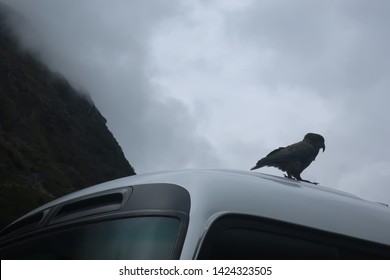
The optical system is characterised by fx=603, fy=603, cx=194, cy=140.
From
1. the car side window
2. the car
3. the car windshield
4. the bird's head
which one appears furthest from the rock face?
the car side window

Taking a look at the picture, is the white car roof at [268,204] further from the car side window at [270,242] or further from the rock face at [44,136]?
the rock face at [44,136]

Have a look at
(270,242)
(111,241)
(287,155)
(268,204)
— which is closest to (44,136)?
(287,155)

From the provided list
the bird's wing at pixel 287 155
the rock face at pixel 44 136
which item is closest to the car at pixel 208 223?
the bird's wing at pixel 287 155

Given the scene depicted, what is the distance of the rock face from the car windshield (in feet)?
212

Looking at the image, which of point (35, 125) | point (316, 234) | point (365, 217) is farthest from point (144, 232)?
point (35, 125)

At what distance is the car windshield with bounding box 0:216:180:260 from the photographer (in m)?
2.21

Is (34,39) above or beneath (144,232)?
above

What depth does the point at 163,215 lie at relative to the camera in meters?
2.27

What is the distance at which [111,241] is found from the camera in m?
2.41

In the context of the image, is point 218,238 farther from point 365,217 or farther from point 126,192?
point 365,217

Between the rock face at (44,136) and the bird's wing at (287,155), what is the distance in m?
61.7

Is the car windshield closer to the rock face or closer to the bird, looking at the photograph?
the bird
